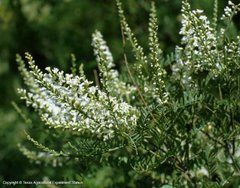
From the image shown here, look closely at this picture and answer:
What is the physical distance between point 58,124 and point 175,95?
42cm

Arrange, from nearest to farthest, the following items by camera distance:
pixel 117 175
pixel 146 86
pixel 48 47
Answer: pixel 146 86, pixel 117 175, pixel 48 47

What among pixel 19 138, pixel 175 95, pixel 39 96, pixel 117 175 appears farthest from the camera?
pixel 19 138

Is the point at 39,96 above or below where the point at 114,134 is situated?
above

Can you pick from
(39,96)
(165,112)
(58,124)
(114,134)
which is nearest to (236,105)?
(165,112)

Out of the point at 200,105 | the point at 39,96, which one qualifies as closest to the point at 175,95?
the point at 200,105

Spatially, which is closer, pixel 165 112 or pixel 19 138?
pixel 165 112

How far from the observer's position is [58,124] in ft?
5.62

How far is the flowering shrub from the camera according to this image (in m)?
1.64

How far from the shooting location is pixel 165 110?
1.69m

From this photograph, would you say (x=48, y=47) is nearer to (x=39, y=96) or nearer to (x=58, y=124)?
(x=39, y=96)

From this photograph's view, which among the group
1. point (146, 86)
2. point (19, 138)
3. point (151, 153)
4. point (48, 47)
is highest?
point (48, 47)

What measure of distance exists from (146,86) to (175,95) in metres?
0.17

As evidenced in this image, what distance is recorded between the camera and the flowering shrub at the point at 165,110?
1638 mm

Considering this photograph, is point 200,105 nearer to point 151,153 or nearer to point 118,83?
point 151,153
